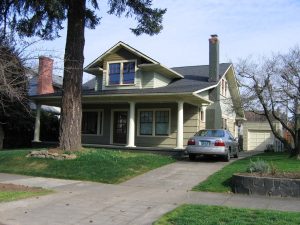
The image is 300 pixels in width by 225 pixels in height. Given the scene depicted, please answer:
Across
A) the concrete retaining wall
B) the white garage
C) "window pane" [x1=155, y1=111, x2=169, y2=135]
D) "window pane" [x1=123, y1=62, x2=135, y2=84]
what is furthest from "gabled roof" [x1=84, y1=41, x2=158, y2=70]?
the white garage

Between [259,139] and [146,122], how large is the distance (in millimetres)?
14143

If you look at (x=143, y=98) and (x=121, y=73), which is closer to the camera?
(x=143, y=98)

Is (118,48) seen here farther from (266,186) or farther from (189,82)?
(266,186)

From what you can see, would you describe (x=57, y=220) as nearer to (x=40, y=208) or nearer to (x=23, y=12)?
(x=40, y=208)

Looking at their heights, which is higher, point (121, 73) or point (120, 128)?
point (121, 73)

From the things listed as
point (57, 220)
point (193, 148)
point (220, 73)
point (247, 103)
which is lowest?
point (57, 220)

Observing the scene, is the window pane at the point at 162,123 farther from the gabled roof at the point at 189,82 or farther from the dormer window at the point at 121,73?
the dormer window at the point at 121,73

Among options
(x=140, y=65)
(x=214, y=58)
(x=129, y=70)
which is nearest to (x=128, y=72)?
(x=129, y=70)

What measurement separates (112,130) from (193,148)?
8911 mm

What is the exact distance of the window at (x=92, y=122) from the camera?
2734cm

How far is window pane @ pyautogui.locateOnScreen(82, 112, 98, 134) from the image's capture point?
27609 mm

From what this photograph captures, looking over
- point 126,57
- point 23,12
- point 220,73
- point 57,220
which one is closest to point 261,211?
point 57,220

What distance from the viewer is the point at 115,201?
1034cm

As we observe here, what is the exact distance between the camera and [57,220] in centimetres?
823
